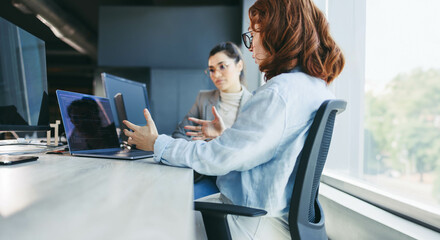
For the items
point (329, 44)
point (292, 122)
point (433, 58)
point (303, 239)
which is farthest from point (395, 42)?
point (303, 239)

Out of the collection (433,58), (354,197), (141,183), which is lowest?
(354,197)

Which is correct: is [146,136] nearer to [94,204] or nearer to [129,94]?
[94,204]

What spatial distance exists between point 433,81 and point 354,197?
0.71 meters

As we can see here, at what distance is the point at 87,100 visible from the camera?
140 centimetres

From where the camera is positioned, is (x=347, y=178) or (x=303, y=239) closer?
(x=303, y=239)

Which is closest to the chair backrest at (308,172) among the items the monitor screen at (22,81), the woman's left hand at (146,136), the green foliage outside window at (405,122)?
the woman's left hand at (146,136)

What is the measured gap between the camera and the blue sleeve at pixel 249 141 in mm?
842

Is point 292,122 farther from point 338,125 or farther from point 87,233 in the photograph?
point 338,125

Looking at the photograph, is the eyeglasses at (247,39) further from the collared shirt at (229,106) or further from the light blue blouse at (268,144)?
the collared shirt at (229,106)

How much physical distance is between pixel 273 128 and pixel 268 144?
2.0 inches

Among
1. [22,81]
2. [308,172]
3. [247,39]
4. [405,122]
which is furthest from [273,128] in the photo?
[405,122]

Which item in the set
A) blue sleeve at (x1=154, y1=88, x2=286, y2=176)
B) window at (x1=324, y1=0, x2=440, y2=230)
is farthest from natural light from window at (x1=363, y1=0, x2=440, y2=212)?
blue sleeve at (x1=154, y1=88, x2=286, y2=176)

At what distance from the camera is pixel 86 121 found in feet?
4.44

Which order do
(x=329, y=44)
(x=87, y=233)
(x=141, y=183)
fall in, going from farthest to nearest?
1. (x=329, y=44)
2. (x=141, y=183)
3. (x=87, y=233)
